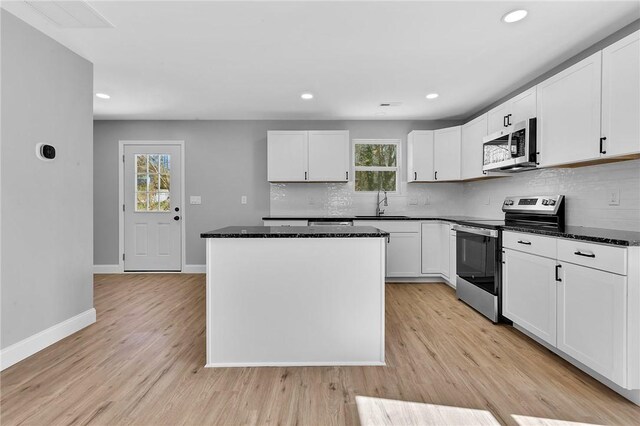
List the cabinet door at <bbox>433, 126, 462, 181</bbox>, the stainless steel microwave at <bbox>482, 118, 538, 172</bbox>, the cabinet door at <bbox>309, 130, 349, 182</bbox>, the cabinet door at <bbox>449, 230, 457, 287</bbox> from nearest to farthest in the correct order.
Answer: the stainless steel microwave at <bbox>482, 118, 538, 172</bbox> → the cabinet door at <bbox>449, 230, 457, 287</bbox> → the cabinet door at <bbox>433, 126, 462, 181</bbox> → the cabinet door at <bbox>309, 130, 349, 182</bbox>

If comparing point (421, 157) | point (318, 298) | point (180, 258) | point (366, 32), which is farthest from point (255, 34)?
point (180, 258)

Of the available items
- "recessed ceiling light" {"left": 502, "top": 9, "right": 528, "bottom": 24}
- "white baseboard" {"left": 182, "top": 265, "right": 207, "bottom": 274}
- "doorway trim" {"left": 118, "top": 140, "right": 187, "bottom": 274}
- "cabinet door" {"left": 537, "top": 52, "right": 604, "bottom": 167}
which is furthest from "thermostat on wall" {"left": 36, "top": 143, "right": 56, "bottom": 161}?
"cabinet door" {"left": 537, "top": 52, "right": 604, "bottom": 167}

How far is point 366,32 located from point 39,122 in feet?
8.65

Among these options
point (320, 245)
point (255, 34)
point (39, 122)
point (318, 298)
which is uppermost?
point (255, 34)

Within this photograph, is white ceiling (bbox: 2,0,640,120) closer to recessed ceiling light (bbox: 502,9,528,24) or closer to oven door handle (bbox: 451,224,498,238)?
recessed ceiling light (bbox: 502,9,528,24)

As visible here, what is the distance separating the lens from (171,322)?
9.86 ft

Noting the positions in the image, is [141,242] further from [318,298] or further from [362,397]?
[362,397]

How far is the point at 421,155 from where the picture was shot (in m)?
4.70

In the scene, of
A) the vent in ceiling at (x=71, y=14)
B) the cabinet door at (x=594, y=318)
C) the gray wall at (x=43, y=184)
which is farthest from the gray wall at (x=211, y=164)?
the cabinet door at (x=594, y=318)

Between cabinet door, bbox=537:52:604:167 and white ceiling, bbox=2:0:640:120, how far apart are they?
0.37 meters

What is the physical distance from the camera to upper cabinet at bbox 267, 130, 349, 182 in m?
4.65

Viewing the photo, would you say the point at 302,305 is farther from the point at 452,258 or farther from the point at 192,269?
the point at 192,269

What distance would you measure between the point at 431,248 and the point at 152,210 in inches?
168

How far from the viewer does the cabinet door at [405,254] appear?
4.39 meters
